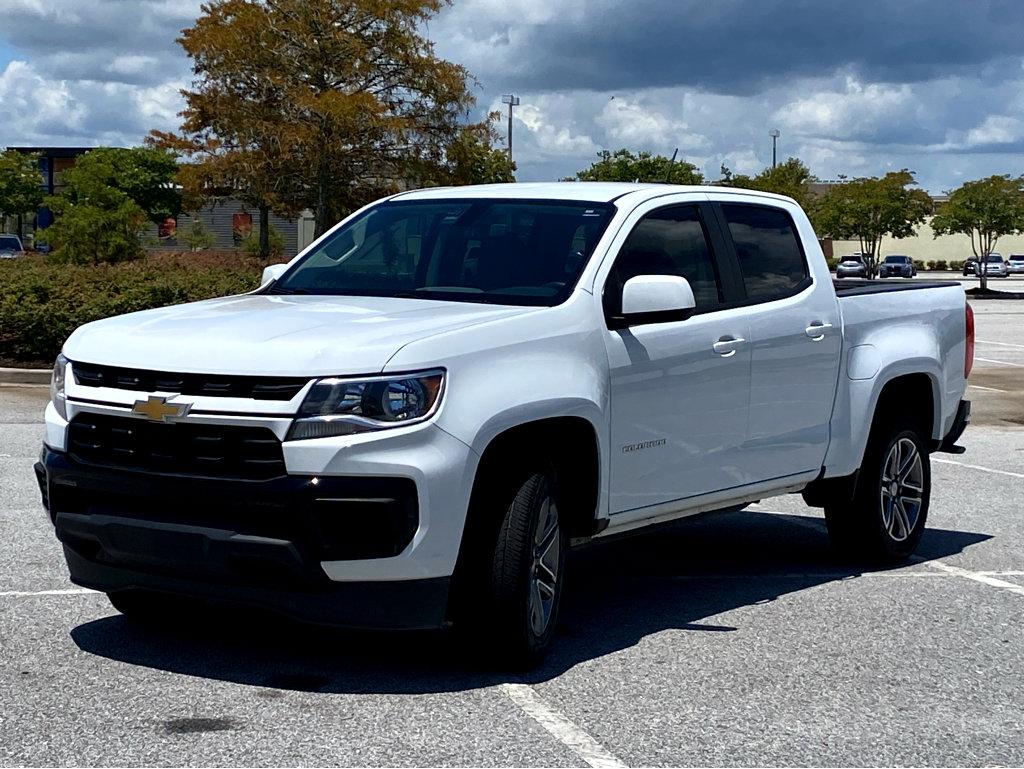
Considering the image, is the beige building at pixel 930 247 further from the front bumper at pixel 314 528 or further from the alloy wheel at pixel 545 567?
the front bumper at pixel 314 528

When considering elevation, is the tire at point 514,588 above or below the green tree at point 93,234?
below

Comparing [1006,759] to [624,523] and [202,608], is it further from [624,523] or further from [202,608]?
[202,608]

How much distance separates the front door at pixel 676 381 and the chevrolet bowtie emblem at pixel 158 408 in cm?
178

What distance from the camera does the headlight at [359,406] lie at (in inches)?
214

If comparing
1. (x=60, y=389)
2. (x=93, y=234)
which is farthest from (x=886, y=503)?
(x=93, y=234)

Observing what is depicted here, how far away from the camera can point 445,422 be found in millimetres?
5559

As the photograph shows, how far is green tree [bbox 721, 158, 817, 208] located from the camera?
88069 mm

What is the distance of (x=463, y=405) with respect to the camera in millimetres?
5633

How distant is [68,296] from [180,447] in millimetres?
14757

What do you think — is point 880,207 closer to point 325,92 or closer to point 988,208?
point 988,208

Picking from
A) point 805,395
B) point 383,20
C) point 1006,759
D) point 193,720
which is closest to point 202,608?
point 193,720

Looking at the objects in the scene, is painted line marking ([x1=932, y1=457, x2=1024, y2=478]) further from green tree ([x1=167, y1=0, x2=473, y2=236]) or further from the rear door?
green tree ([x1=167, y1=0, x2=473, y2=236])

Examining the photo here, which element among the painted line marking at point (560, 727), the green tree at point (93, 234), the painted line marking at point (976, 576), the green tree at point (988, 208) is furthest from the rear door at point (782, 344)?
the green tree at point (988, 208)

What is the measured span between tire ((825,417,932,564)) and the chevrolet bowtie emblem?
4062 mm
